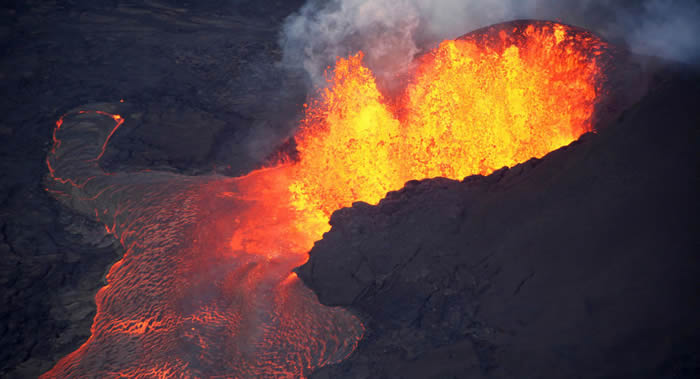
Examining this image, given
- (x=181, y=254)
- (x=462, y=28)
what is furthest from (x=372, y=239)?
(x=462, y=28)

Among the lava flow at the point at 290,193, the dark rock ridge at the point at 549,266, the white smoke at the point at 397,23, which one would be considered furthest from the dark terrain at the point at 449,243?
the white smoke at the point at 397,23

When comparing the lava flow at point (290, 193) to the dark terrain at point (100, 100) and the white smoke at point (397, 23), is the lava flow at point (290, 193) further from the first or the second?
the white smoke at point (397, 23)

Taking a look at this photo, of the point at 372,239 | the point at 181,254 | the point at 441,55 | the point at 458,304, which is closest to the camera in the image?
the point at 458,304

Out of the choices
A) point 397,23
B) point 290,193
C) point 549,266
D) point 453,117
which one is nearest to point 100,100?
point 290,193

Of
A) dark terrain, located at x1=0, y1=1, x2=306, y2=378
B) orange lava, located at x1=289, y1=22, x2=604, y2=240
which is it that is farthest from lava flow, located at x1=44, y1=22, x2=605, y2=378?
dark terrain, located at x1=0, y1=1, x2=306, y2=378

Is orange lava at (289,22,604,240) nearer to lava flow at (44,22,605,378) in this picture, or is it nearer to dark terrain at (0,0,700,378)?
lava flow at (44,22,605,378)

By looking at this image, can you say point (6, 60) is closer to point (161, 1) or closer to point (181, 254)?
point (161, 1)

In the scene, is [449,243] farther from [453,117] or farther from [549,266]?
[453,117]
